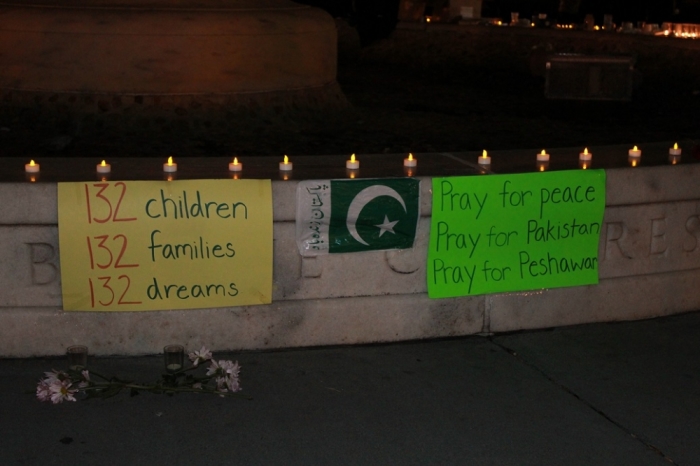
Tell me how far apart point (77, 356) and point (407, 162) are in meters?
1.86

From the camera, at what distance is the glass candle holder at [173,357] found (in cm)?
450

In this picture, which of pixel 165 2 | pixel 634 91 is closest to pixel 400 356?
pixel 165 2

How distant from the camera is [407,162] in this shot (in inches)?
209

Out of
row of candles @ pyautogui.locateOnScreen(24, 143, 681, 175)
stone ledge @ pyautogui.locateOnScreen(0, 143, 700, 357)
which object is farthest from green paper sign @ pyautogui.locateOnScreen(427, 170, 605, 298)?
row of candles @ pyautogui.locateOnScreen(24, 143, 681, 175)

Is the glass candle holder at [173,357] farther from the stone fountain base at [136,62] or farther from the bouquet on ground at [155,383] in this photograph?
the stone fountain base at [136,62]

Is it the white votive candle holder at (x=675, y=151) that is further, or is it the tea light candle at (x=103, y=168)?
the white votive candle holder at (x=675, y=151)

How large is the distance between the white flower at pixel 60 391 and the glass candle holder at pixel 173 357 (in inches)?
16.4

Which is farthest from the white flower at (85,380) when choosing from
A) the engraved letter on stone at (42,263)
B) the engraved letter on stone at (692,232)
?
the engraved letter on stone at (692,232)

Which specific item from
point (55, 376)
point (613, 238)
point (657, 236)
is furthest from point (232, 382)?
point (657, 236)

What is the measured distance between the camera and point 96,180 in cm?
474

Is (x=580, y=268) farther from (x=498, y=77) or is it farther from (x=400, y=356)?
(x=498, y=77)

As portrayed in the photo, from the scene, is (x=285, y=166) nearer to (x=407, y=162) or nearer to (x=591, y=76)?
(x=407, y=162)

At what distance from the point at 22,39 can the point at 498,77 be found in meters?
6.72

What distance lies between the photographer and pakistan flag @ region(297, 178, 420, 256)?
491cm
